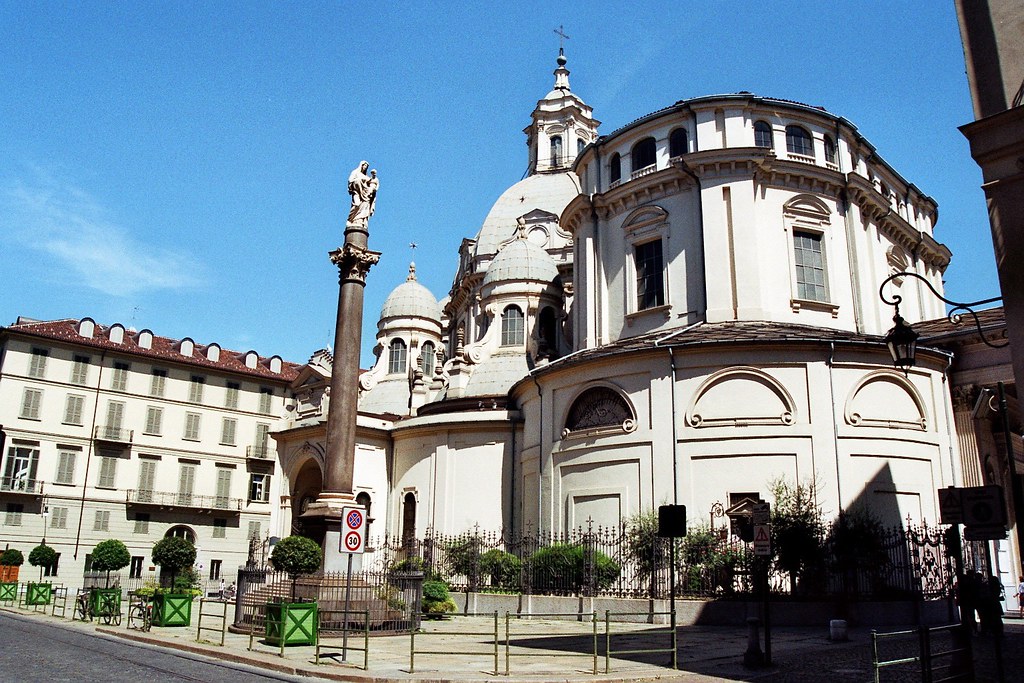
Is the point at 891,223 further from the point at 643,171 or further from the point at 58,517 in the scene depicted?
the point at 58,517

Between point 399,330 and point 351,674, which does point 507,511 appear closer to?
point 399,330

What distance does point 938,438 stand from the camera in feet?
86.8

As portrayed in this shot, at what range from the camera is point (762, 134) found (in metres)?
31.5

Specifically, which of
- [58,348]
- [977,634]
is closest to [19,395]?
[58,348]

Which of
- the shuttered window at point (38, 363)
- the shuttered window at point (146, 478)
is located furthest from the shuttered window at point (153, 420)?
the shuttered window at point (38, 363)

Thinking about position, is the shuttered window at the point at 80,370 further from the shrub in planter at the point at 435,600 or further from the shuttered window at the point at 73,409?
the shrub in planter at the point at 435,600

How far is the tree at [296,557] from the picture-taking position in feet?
63.3

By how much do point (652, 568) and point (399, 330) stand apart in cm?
2783

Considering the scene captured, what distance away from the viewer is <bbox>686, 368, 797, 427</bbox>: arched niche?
25.6 m

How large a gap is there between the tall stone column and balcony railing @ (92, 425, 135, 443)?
33262mm

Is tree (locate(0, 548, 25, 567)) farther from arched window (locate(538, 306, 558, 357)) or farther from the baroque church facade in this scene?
arched window (locate(538, 306, 558, 357))

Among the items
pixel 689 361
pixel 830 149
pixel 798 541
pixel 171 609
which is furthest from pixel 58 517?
pixel 830 149

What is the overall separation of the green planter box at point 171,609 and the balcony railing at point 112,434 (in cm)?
3127

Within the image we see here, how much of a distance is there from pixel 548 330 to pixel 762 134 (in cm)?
1422
